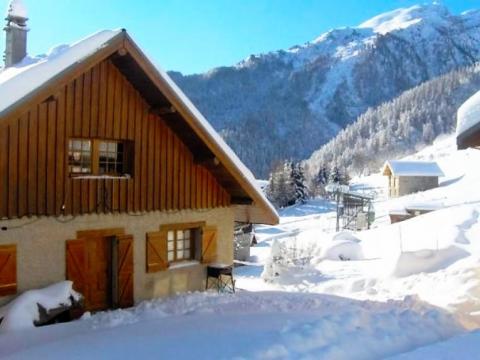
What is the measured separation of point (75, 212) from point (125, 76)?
323 cm

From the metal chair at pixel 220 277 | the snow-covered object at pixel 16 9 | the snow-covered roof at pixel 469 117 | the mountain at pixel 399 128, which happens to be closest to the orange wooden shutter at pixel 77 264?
the metal chair at pixel 220 277

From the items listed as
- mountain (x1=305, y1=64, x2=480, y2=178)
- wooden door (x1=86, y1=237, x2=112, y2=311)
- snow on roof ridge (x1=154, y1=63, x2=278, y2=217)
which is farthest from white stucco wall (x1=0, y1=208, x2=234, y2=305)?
mountain (x1=305, y1=64, x2=480, y2=178)

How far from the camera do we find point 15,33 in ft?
45.2

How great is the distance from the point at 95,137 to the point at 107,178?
0.94 m

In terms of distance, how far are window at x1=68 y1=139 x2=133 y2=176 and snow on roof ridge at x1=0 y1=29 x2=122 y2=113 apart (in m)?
1.56

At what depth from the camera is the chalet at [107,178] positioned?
383 inches

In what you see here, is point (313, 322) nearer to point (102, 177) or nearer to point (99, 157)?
point (102, 177)

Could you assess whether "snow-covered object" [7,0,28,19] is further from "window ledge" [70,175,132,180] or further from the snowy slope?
the snowy slope

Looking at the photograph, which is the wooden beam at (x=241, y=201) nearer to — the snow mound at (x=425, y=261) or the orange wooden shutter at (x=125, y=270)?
the orange wooden shutter at (x=125, y=270)

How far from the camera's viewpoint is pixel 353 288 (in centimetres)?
1748

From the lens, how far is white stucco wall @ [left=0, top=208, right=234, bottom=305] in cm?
Answer: 996

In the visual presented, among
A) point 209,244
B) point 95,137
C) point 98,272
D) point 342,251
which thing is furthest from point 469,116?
point 342,251

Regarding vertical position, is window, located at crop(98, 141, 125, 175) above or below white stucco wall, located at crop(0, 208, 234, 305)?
above

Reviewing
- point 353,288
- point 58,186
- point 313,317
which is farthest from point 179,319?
point 353,288
